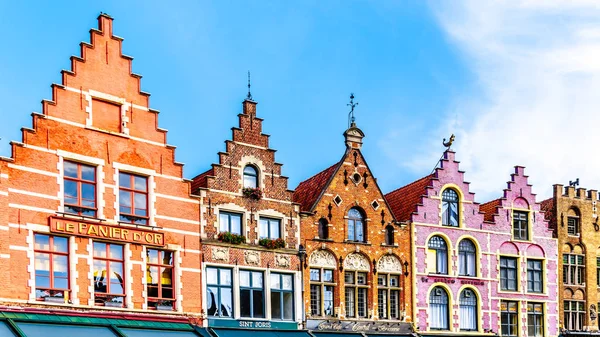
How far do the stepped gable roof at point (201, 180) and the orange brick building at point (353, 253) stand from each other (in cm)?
379

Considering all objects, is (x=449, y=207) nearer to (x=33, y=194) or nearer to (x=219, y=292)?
(x=219, y=292)

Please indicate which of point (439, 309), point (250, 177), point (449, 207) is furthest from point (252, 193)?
point (439, 309)

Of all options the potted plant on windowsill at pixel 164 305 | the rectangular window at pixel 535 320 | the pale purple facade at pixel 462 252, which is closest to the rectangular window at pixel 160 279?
the potted plant on windowsill at pixel 164 305

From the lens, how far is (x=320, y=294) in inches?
1297

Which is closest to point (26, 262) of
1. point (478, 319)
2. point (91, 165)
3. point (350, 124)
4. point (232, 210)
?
point (91, 165)

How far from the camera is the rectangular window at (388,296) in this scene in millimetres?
34344

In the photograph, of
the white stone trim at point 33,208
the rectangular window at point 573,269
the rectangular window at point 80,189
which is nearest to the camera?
the white stone trim at point 33,208

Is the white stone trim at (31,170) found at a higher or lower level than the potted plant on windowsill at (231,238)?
higher

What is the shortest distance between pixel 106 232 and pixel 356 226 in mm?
10217

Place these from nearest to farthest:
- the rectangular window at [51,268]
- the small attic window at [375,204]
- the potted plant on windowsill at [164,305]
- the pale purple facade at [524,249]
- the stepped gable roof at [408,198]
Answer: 1. the rectangular window at [51,268]
2. the potted plant on windowsill at [164,305]
3. the small attic window at [375,204]
4. the stepped gable roof at [408,198]
5. the pale purple facade at [524,249]

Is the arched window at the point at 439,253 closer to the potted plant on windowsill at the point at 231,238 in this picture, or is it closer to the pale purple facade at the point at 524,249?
the pale purple facade at the point at 524,249

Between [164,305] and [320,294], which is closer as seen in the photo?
[164,305]

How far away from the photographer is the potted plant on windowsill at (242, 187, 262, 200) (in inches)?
1240

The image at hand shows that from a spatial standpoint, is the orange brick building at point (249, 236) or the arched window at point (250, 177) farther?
the arched window at point (250, 177)
